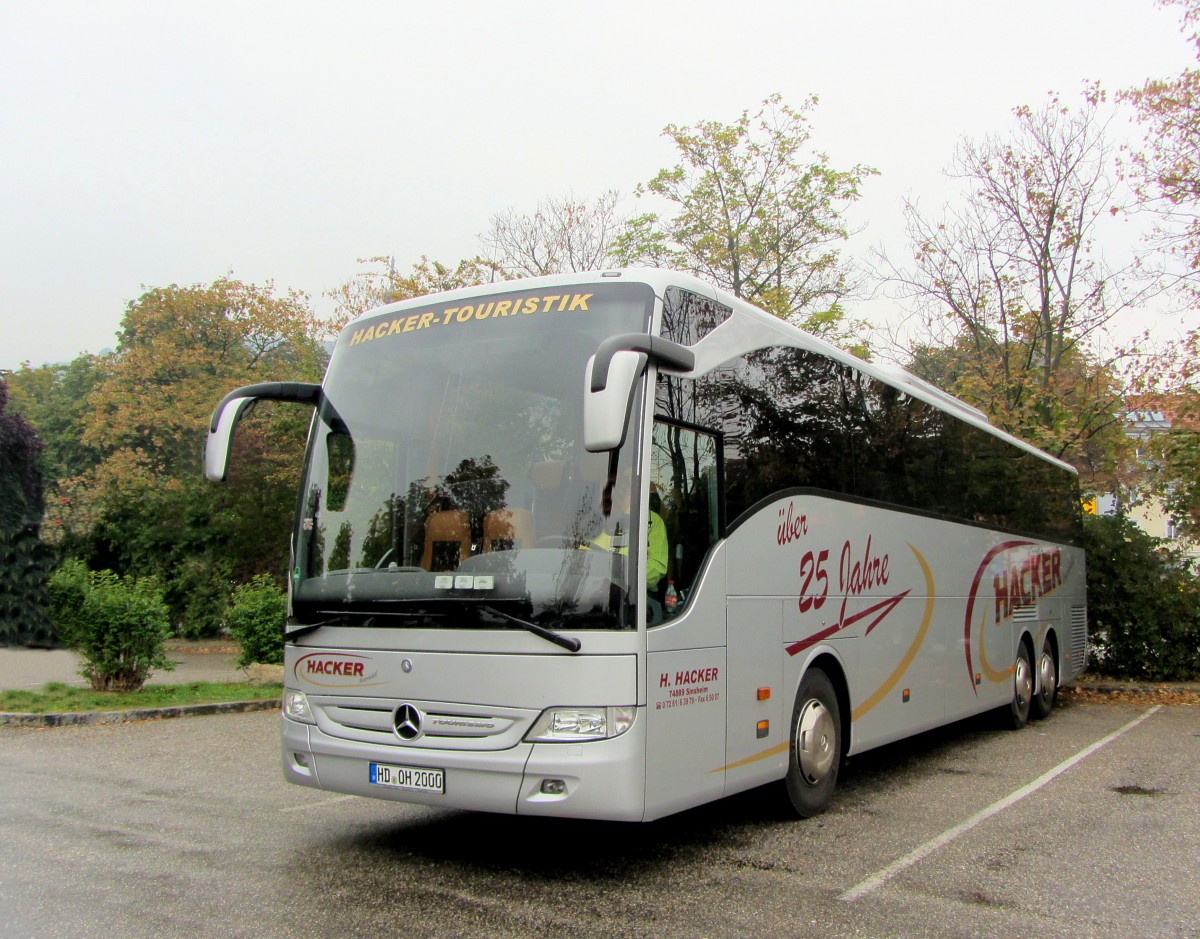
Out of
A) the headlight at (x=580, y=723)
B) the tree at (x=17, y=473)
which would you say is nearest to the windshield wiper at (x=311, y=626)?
the headlight at (x=580, y=723)

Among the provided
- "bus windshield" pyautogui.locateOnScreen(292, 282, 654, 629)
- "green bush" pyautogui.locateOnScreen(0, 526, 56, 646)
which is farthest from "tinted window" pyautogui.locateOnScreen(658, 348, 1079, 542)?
"green bush" pyautogui.locateOnScreen(0, 526, 56, 646)

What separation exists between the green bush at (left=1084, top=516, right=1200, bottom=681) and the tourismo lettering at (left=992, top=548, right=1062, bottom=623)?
392 cm

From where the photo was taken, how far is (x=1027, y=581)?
12.8 m

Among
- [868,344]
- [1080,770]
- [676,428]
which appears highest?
[868,344]

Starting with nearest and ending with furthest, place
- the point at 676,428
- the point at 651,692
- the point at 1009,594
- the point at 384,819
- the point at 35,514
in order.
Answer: the point at 651,692 → the point at 676,428 → the point at 384,819 → the point at 1009,594 → the point at 35,514

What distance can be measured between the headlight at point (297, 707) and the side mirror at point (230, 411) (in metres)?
1.38

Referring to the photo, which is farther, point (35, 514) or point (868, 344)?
point (35, 514)

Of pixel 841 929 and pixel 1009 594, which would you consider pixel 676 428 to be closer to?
pixel 841 929

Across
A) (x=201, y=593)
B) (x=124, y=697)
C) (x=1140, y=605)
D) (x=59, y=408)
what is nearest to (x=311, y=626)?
(x=124, y=697)

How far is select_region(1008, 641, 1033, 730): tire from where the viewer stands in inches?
480

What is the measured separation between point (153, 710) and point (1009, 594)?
9863 millimetres

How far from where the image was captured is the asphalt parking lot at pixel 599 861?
512 cm

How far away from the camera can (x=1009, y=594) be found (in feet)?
39.3

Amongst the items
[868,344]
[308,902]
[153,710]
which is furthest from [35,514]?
[308,902]
